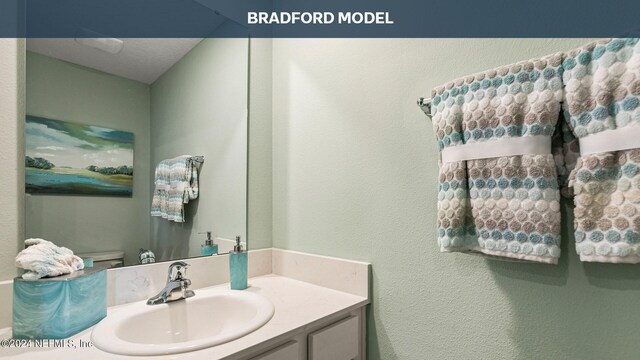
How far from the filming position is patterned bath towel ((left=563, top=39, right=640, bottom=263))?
0.63 metres

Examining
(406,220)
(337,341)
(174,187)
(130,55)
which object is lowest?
(337,341)

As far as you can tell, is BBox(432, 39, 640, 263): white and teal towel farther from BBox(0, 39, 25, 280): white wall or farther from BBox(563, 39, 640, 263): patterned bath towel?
BBox(0, 39, 25, 280): white wall

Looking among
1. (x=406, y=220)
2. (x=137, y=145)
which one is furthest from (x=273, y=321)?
(x=137, y=145)

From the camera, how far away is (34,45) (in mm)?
966

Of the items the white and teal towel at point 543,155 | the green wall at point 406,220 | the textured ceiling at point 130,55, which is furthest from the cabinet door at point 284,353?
the textured ceiling at point 130,55

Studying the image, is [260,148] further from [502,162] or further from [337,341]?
[502,162]

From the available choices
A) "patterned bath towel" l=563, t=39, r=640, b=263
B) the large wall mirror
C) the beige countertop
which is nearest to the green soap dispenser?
the large wall mirror

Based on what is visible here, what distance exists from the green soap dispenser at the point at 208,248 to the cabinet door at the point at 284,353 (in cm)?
58

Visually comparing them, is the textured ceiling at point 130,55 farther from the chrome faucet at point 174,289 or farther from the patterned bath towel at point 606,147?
the patterned bath towel at point 606,147

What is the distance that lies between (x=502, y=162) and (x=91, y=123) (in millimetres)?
1190

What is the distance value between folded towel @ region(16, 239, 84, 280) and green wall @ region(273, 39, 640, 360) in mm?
786

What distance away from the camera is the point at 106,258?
41.6 inches
